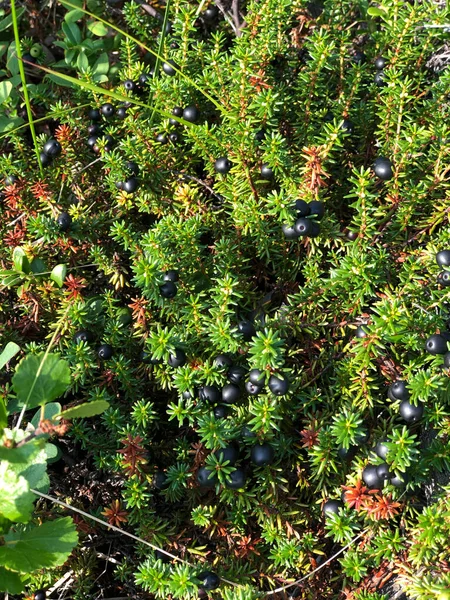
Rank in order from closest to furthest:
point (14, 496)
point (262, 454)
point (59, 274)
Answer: point (14, 496) → point (262, 454) → point (59, 274)

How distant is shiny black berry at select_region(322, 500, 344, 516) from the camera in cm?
348

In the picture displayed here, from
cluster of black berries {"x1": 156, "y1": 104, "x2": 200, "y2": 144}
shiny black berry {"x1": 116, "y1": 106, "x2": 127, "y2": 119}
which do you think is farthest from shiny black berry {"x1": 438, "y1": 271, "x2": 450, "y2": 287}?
shiny black berry {"x1": 116, "y1": 106, "x2": 127, "y2": 119}

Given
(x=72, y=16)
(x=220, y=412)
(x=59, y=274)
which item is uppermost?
(x=72, y=16)

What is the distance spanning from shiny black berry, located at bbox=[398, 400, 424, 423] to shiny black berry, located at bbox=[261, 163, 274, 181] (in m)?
1.69

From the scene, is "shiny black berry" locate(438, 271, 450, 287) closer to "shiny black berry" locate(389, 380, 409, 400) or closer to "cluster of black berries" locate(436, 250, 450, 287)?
"cluster of black berries" locate(436, 250, 450, 287)

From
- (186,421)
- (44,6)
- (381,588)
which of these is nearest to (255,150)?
(186,421)

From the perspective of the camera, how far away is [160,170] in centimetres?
456

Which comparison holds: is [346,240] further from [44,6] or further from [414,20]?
[44,6]

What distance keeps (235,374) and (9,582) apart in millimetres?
1607

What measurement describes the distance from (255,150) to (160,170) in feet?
2.52

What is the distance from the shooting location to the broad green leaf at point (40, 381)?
123 inches

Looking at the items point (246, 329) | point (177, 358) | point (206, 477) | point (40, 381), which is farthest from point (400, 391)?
point (40, 381)

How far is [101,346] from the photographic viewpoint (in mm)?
4008

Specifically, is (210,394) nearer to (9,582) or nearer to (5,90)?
(9,582)
